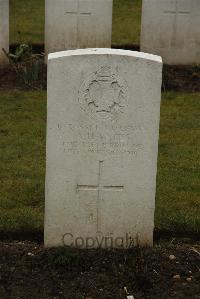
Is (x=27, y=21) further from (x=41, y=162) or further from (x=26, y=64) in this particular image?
(x=41, y=162)

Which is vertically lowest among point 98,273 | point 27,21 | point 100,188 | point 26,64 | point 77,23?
point 98,273

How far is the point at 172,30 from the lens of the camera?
10.7m

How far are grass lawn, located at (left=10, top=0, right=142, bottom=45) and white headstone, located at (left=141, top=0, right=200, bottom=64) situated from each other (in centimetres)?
159

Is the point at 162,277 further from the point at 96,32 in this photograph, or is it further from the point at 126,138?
the point at 96,32

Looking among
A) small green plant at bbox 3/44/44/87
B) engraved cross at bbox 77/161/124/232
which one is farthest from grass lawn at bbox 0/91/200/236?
engraved cross at bbox 77/161/124/232

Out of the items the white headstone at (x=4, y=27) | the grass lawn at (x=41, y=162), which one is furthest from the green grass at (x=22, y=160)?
the white headstone at (x=4, y=27)

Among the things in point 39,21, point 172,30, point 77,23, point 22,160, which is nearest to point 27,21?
point 39,21

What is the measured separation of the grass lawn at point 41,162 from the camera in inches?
226

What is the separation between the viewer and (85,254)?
5023mm

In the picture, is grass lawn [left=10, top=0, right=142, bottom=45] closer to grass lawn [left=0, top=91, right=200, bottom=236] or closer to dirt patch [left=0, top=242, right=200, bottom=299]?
grass lawn [left=0, top=91, right=200, bottom=236]

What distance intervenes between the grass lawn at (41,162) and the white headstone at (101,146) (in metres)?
0.56

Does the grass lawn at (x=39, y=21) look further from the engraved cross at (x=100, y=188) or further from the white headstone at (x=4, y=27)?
the engraved cross at (x=100, y=188)

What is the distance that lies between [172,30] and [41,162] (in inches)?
176

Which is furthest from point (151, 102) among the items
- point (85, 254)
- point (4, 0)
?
point (4, 0)
